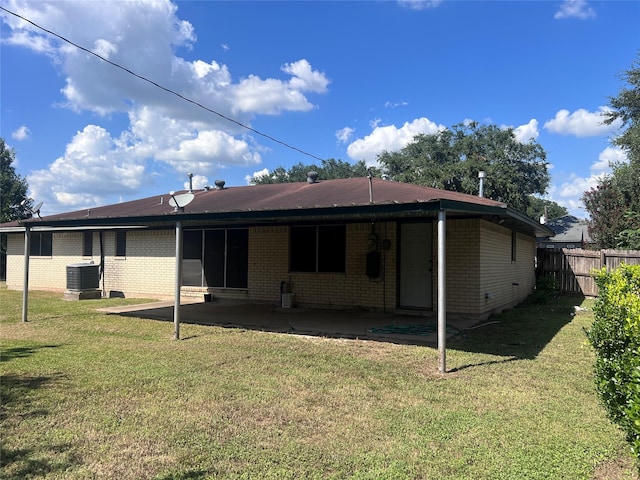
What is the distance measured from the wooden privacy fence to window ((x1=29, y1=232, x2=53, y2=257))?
1780cm

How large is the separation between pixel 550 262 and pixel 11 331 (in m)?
16.2

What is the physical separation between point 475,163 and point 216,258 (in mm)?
25766

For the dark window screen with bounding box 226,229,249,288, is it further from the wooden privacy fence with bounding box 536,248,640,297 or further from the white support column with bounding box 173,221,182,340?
the wooden privacy fence with bounding box 536,248,640,297

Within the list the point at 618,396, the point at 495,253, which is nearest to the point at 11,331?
the point at 618,396

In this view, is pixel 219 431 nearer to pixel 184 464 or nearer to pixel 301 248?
pixel 184 464

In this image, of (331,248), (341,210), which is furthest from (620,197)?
(341,210)

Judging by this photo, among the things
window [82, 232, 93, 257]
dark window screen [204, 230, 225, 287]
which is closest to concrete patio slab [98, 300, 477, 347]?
dark window screen [204, 230, 225, 287]

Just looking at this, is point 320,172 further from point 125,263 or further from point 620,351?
point 620,351

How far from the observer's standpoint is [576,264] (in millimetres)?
15766

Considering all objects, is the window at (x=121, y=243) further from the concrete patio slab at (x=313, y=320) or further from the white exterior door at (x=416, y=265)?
the white exterior door at (x=416, y=265)

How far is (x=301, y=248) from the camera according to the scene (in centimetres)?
1165

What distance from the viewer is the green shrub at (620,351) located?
2.47 meters

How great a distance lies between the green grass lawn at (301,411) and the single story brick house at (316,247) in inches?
56.6

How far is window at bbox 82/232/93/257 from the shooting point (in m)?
15.4
